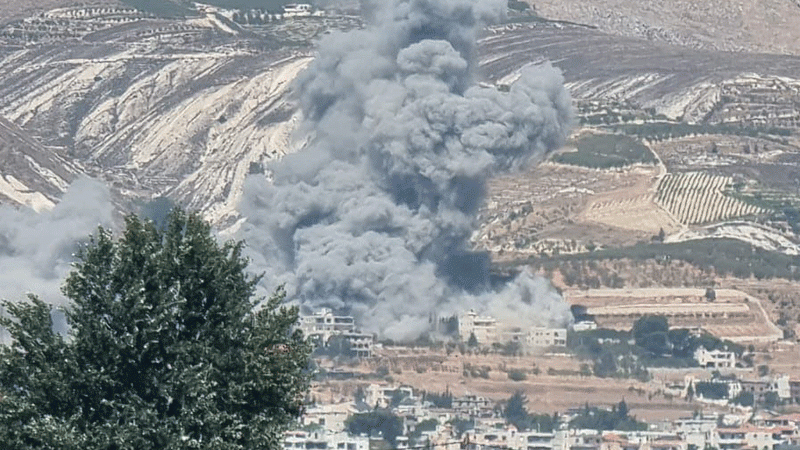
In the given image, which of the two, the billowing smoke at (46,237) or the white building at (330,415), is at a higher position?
the white building at (330,415)

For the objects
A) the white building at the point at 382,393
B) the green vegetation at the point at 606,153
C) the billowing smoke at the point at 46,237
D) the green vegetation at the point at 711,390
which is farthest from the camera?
the green vegetation at the point at 606,153

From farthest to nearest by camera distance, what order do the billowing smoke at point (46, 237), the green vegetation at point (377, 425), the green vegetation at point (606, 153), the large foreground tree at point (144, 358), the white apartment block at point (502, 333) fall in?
the green vegetation at point (606, 153) → the white apartment block at point (502, 333) → the billowing smoke at point (46, 237) → the green vegetation at point (377, 425) → the large foreground tree at point (144, 358)

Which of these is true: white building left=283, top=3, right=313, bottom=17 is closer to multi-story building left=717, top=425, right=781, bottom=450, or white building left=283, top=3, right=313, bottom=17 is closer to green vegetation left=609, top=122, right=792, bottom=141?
green vegetation left=609, top=122, right=792, bottom=141

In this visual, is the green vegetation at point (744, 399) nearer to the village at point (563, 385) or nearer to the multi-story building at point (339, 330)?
the village at point (563, 385)

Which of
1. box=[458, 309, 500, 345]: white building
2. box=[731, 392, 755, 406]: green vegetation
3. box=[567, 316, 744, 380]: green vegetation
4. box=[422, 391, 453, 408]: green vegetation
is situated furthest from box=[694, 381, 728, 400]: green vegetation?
box=[422, 391, 453, 408]: green vegetation

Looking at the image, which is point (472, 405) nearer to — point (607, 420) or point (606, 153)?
point (607, 420)

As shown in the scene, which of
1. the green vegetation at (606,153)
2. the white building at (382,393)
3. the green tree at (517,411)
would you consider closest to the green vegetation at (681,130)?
the green vegetation at (606,153)

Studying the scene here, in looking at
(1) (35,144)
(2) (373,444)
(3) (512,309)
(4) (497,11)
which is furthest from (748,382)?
(1) (35,144)
